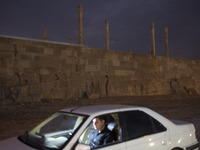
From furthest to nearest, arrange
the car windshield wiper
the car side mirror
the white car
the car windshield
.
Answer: the car windshield < the white car < the car windshield wiper < the car side mirror

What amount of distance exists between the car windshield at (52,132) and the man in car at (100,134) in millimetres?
291

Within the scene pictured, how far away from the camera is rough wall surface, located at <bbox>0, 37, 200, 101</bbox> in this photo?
9570 mm

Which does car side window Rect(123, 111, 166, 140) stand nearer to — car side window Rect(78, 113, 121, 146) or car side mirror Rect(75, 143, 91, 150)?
car side window Rect(78, 113, 121, 146)

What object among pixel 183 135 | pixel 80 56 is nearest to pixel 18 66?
pixel 80 56

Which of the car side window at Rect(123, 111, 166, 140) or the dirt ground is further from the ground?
the car side window at Rect(123, 111, 166, 140)

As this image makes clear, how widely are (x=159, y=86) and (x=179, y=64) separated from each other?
12.3 ft

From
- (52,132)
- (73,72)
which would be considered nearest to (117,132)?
(52,132)

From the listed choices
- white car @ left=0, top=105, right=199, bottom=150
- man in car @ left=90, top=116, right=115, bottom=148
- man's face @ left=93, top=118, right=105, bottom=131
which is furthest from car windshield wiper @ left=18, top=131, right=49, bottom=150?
man's face @ left=93, top=118, right=105, bottom=131

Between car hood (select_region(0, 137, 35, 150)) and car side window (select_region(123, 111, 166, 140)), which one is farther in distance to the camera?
car side window (select_region(123, 111, 166, 140))

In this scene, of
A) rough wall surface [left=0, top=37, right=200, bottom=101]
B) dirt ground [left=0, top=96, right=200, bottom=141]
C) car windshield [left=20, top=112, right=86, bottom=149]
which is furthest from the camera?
rough wall surface [left=0, top=37, right=200, bottom=101]

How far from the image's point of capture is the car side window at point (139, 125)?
127 inches

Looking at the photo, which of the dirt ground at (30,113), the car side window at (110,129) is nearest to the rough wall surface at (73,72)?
the dirt ground at (30,113)

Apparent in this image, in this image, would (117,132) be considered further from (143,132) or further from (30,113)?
(30,113)

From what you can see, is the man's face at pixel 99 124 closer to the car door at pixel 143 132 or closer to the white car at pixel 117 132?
the white car at pixel 117 132
